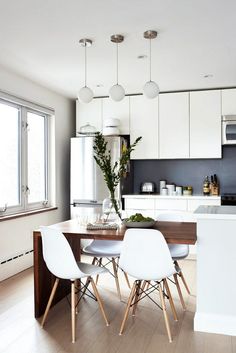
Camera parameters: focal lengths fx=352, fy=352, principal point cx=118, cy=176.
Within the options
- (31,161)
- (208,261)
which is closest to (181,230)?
(208,261)

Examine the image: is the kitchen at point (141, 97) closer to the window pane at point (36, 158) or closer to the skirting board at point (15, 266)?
the skirting board at point (15, 266)

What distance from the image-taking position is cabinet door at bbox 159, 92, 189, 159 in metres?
5.20

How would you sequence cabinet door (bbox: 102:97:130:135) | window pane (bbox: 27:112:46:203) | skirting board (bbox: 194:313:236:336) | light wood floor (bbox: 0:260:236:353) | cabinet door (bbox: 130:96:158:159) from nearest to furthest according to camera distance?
light wood floor (bbox: 0:260:236:353), skirting board (bbox: 194:313:236:336), window pane (bbox: 27:112:46:203), cabinet door (bbox: 130:96:158:159), cabinet door (bbox: 102:97:130:135)

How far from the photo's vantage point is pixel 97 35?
3164 millimetres

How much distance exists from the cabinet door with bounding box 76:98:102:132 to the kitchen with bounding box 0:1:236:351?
0.7 inches

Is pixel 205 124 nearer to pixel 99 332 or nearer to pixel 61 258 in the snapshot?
pixel 61 258

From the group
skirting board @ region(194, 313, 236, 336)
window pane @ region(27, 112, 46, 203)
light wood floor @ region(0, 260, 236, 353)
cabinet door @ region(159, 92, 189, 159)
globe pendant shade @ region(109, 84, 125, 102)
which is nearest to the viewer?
light wood floor @ region(0, 260, 236, 353)

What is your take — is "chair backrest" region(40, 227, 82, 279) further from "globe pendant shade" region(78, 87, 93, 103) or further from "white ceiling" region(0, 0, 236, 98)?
"white ceiling" region(0, 0, 236, 98)

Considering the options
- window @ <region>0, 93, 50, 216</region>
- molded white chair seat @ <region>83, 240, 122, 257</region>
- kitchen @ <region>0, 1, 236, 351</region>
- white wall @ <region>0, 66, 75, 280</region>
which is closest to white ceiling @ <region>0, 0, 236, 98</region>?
kitchen @ <region>0, 1, 236, 351</region>

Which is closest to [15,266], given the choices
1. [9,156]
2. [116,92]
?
[9,156]

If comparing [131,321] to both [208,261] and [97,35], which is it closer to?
[208,261]

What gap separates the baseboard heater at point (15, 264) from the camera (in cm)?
410

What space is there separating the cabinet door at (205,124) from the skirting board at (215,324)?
9.03 ft

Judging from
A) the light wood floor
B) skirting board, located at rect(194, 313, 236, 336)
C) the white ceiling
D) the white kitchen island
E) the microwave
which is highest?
the white ceiling
